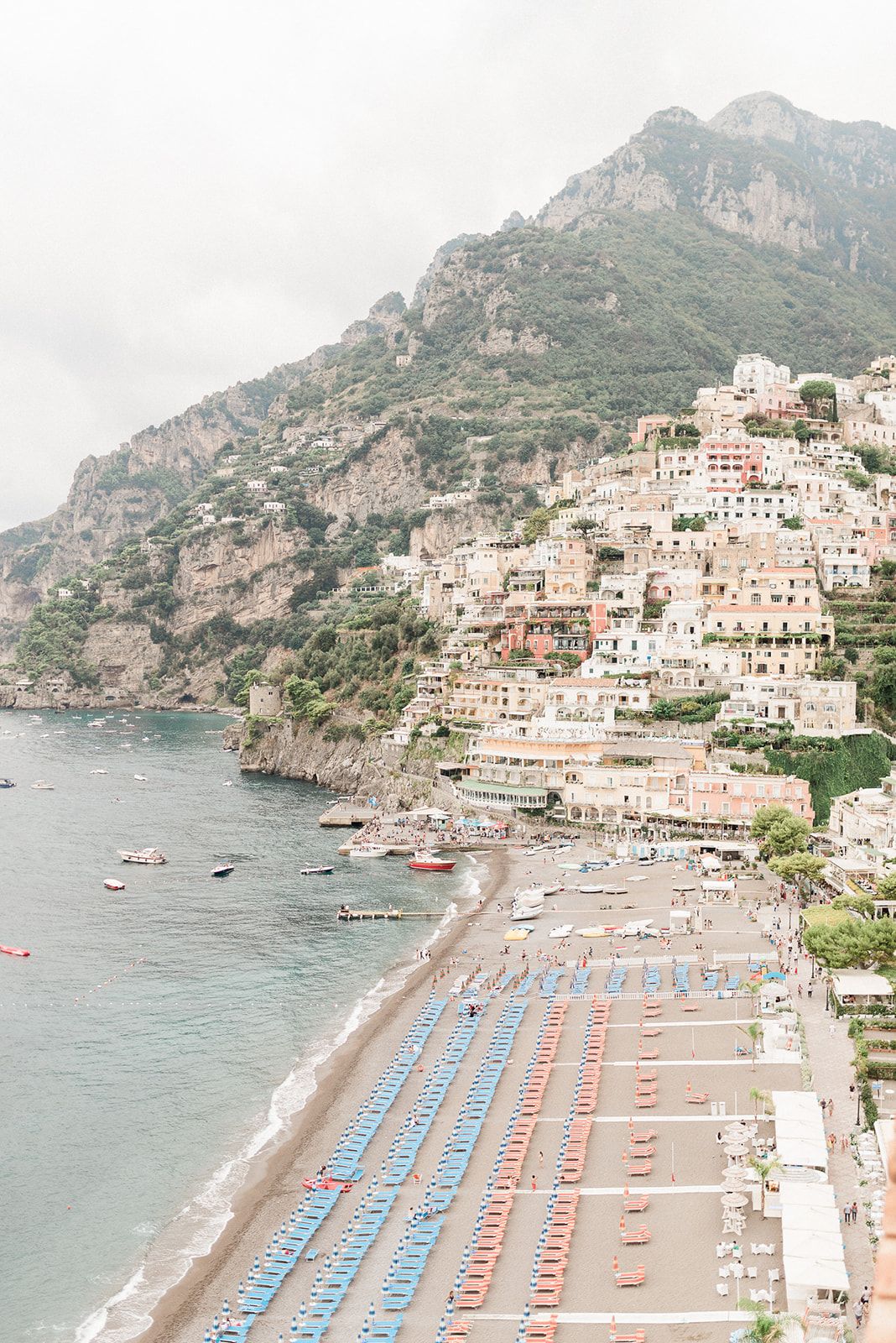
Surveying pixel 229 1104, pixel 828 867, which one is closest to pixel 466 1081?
pixel 229 1104

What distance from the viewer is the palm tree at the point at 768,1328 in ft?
82.7

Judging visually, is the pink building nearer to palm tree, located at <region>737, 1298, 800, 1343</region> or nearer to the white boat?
the white boat

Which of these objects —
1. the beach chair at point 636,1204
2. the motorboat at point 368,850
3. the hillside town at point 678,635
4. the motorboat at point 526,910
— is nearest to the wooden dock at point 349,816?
the hillside town at point 678,635

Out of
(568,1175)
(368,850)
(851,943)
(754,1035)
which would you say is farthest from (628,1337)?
(368,850)

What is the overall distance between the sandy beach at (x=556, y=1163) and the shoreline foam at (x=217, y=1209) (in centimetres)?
21

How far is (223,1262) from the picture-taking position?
3173 cm

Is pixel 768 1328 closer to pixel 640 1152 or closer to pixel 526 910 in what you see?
pixel 640 1152

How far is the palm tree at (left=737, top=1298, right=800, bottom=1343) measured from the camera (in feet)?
82.7

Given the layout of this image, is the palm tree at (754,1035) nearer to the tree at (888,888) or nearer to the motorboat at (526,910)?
the tree at (888,888)

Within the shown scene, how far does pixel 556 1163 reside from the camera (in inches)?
1377

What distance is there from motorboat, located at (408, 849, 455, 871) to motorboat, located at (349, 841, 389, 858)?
2.93m

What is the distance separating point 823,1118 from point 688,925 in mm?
22491

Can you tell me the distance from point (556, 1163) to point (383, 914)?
102 ft

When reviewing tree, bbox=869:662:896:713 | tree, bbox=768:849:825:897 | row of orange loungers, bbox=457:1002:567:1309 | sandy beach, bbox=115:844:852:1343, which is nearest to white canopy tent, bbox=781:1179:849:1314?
sandy beach, bbox=115:844:852:1343
